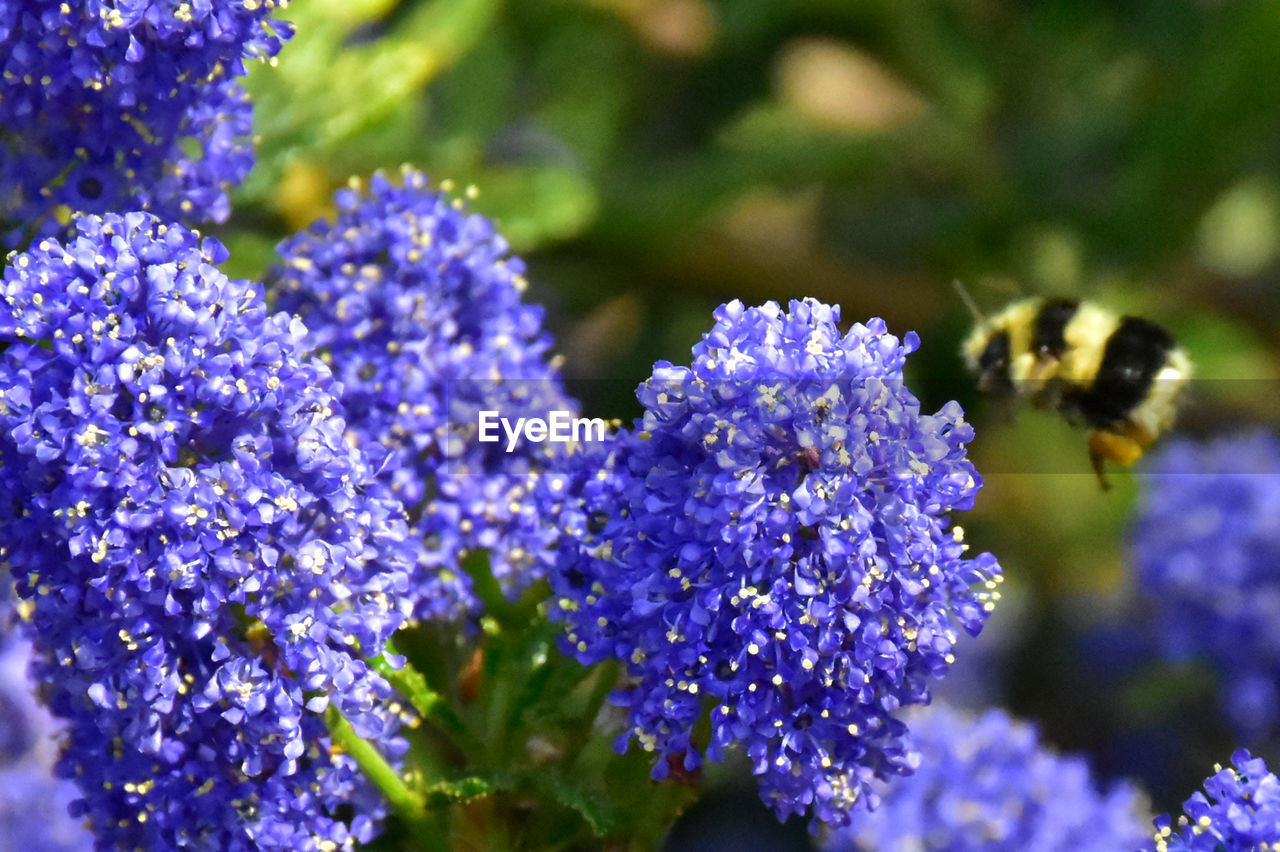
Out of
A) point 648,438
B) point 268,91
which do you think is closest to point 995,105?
point 268,91

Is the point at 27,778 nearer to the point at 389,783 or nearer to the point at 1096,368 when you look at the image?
the point at 389,783

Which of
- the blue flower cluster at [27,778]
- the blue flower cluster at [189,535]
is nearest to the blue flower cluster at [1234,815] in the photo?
the blue flower cluster at [189,535]

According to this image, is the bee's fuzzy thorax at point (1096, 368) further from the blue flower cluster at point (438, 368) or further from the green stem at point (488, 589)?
the green stem at point (488, 589)

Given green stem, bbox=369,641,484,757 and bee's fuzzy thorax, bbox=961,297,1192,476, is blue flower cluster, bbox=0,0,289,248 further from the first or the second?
bee's fuzzy thorax, bbox=961,297,1192,476

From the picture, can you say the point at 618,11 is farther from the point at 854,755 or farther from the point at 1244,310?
the point at 854,755

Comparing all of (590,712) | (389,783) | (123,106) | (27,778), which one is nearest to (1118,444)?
(590,712)

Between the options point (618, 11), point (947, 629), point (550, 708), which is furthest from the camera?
point (618, 11)

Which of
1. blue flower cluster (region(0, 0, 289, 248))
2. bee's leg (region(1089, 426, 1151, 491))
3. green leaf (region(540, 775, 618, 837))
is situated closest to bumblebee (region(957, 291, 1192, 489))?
bee's leg (region(1089, 426, 1151, 491))
